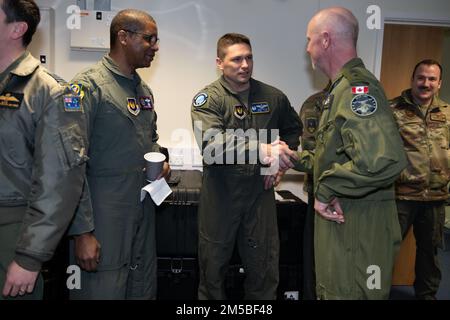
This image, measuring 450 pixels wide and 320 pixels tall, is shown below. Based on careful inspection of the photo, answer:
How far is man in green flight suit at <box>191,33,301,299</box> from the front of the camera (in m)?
2.32

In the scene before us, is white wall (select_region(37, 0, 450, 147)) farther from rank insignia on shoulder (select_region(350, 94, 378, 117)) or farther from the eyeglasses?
rank insignia on shoulder (select_region(350, 94, 378, 117))

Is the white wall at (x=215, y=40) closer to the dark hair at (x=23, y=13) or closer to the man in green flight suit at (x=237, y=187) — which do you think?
the man in green flight suit at (x=237, y=187)

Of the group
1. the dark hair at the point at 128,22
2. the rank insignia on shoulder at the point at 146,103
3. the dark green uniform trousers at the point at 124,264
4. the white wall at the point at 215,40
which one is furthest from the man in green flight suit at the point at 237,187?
the white wall at the point at 215,40

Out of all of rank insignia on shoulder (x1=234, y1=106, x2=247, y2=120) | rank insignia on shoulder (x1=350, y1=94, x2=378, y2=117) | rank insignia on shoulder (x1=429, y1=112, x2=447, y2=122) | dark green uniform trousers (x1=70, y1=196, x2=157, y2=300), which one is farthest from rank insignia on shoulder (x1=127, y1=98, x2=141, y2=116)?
rank insignia on shoulder (x1=429, y1=112, x2=447, y2=122)

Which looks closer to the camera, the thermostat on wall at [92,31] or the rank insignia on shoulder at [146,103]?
the rank insignia on shoulder at [146,103]

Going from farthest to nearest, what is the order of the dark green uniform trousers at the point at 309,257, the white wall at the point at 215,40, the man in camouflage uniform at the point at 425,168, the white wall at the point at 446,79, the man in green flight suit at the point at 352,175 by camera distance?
the white wall at the point at 446,79 < the white wall at the point at 215,40 < the man in camouflage uniform at the point at 425,168 < the dark green uniform trousers at the point at 309,257 < the man in green flight suit at the point at 352,175

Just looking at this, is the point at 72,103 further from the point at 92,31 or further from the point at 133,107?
the point at 92,31

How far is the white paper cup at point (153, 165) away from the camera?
1.86 m

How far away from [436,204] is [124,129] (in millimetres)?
2270

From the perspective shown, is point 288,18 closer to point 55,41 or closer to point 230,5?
point 230,5

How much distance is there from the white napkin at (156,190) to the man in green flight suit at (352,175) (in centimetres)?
71

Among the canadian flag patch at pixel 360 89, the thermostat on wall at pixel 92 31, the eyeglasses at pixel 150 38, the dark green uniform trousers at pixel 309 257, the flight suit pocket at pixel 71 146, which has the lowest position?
the dark green uniform trousers at pixel 309 257

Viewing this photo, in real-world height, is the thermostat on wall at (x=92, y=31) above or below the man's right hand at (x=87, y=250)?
above
